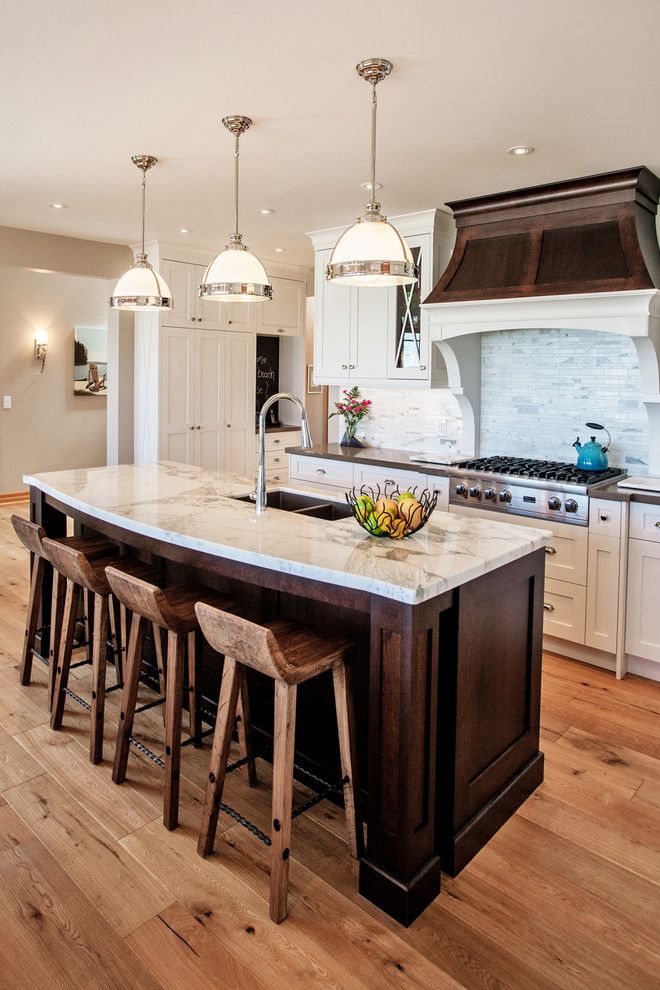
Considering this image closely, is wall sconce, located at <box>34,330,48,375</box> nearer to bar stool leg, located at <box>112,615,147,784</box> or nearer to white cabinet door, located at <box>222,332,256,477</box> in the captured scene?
white cabinet door, located at <box>222,332,256,477</box>

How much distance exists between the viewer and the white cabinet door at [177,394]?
19.1ft

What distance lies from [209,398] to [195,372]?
27cm

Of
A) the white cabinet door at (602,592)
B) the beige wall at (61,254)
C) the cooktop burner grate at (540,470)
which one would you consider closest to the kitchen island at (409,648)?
the white cabinet door at (602,592)

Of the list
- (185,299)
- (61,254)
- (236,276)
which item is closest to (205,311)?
(185,299)

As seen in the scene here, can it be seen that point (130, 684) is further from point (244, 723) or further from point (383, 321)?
point (383, 321)

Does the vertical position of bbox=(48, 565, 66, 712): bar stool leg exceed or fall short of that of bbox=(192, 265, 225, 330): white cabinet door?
it falls short

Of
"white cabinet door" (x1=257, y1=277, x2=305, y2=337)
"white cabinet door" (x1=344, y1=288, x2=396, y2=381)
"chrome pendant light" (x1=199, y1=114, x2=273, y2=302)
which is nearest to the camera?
"chrome pendant light" (x1=199, y1=114, x2=273, y2=302)

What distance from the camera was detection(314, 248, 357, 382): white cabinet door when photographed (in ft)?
17.1

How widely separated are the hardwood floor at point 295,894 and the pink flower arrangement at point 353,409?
3315 mm

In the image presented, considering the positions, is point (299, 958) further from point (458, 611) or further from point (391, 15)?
point (391, 15)

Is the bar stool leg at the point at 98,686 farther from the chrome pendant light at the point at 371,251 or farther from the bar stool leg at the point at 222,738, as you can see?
the chrome pendant light at the point at 371,251

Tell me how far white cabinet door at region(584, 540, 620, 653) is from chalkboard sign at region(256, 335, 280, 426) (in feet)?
13.8

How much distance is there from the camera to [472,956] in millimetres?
1818

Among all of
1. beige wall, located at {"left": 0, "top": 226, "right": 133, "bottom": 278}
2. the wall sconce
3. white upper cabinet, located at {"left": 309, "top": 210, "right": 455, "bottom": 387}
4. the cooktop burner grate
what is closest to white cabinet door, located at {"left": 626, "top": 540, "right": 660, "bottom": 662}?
the cooktop burner grate
